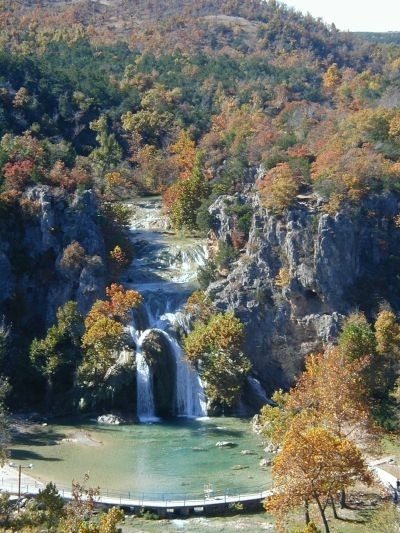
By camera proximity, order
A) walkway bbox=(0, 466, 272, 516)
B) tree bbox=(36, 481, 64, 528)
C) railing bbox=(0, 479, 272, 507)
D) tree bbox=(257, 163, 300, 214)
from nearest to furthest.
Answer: tree bbox=(36, 481, 64, 528) < walkway bbox=(0, 466, 272, 516) < railing bbox=(0, 479, 272, 507) < tree bbox=(257, 163, 300, 214)

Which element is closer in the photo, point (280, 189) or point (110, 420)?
point (110, 420)

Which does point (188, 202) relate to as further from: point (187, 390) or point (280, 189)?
point (187, 390)

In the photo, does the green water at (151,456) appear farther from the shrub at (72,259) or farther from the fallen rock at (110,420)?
the shrub at (72,259)

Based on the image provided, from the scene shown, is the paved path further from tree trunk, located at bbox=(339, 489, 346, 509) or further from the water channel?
tree trunk, located at bbox=(339, 489, 346, 509)

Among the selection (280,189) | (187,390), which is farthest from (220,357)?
(280,189)

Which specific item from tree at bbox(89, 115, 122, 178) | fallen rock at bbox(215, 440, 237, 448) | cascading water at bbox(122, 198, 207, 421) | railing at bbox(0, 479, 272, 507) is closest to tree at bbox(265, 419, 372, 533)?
railing at bbox(0, 479, 272, 507)

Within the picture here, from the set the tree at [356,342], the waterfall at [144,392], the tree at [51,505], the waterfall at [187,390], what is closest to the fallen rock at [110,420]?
the waterfall at [144,392]

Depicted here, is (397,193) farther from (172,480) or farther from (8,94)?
(8,94)
